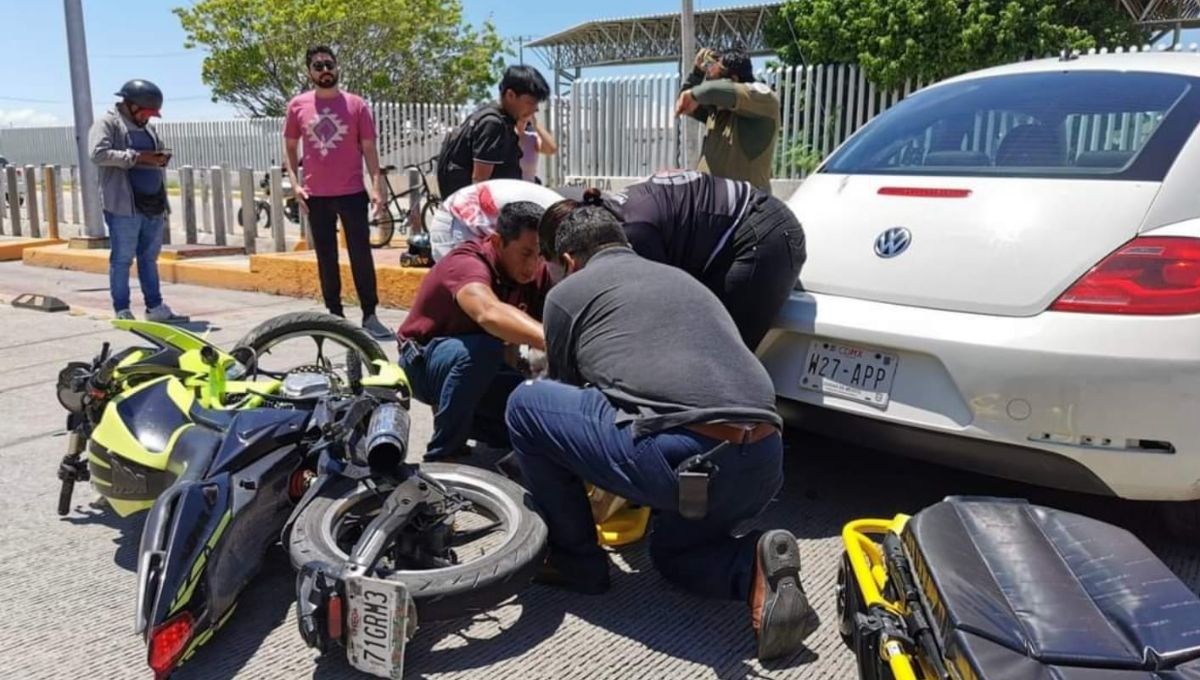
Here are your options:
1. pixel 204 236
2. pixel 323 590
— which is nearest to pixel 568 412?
pixel 323 590

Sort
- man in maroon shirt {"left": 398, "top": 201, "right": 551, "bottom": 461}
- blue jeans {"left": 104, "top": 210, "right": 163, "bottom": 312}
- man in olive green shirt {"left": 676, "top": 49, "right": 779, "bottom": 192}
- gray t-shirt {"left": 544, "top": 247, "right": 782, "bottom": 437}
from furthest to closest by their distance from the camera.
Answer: blue jeans {"left": 104, "top": 210, "right": 163, "bottom": 312}
man in olive green shirt {"left": 676, "top": 49, "right": 779, "bottom": 192}
man in maroon shirt {"left": 398, "top": 201, "right": 551, "bottom": 461}
gray t-shirt {"left": 544, "top": 247, "right": 782, "bottom": 437}

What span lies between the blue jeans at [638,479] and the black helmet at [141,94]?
4864 millimetres

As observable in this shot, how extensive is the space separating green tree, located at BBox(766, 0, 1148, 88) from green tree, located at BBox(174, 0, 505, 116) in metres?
21.5

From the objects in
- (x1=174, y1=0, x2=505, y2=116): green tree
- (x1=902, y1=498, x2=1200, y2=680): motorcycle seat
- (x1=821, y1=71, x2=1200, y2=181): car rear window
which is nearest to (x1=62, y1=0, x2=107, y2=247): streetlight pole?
(x1=821, y1=71, x2=1200, y2=181): car rear window

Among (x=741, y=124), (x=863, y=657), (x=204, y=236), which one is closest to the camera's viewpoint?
(x=863, y=657)

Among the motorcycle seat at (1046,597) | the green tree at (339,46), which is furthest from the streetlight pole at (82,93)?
the green tree at (339,46)

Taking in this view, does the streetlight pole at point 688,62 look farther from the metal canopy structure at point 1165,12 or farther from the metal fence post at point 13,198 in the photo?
the metal canopy structure at point 1165,12

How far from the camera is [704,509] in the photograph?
92.4 inches

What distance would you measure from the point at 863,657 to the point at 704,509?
0.55m

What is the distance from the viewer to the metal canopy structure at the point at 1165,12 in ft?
62.8

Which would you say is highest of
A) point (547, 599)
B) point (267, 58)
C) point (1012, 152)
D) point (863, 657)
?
point (267, 58)

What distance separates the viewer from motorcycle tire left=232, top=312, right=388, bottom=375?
3.77 meters

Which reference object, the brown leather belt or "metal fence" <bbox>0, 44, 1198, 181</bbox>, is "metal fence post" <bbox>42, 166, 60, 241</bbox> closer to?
"metal fence" <bbox>0, 44, 1198, 181</bbox>

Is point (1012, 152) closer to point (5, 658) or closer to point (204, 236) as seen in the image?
point (5, 658)
